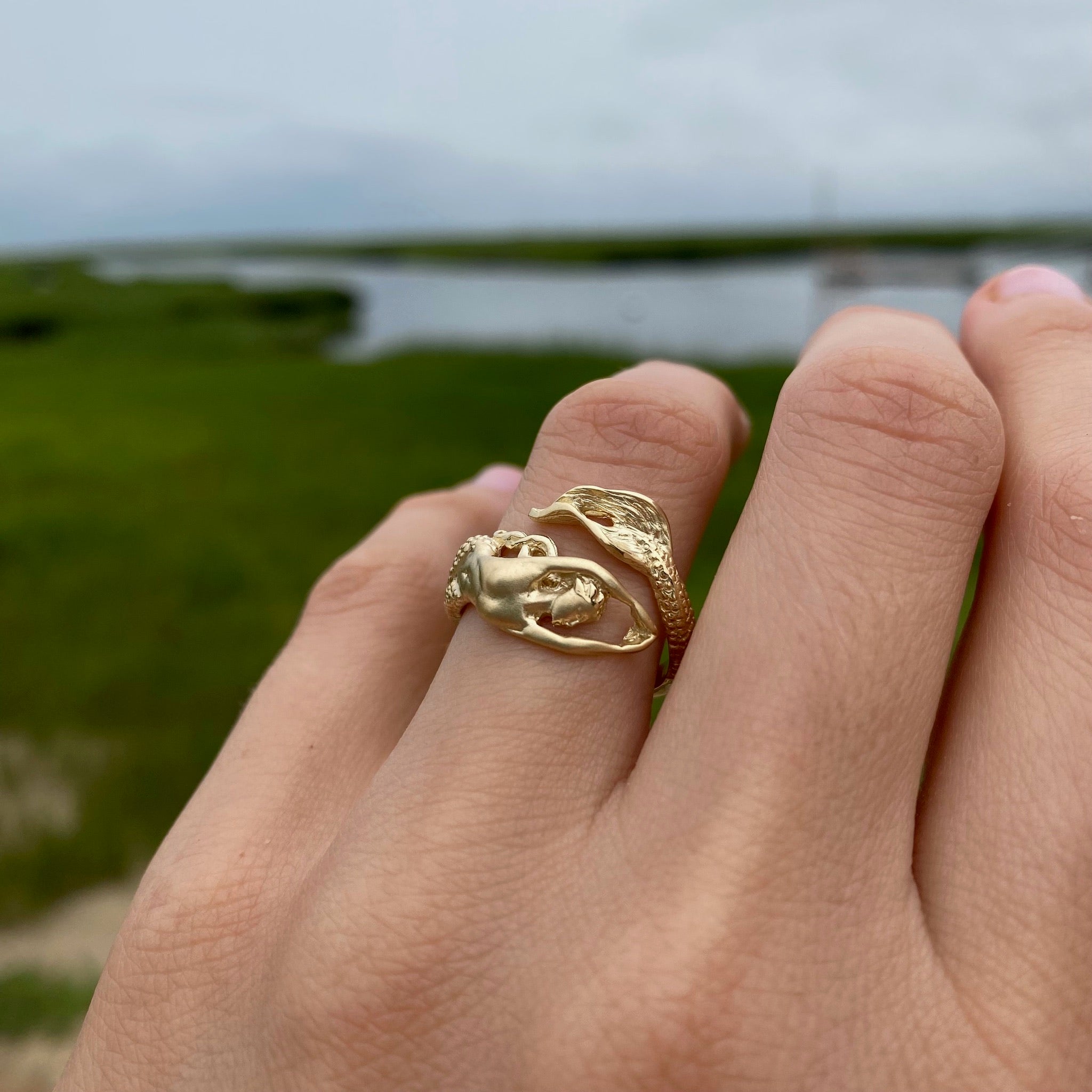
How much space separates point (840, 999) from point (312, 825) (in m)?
0.59

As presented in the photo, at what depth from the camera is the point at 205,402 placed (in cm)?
729

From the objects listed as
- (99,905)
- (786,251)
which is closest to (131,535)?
(99,905)

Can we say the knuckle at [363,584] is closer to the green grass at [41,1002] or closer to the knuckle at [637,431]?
the knuckle at [637,431]

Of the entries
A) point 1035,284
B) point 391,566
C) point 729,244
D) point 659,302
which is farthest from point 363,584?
point 729,244

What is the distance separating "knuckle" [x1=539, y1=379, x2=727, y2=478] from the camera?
98 cm

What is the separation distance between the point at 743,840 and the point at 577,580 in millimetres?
316

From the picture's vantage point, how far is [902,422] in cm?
90

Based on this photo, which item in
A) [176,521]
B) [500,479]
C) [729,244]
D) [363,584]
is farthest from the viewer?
[729,244]

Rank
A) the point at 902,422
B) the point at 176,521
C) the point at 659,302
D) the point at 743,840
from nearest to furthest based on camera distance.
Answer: the point at 743,840 → the point at 902,422 → the point at 176,521 → the point at 659,302

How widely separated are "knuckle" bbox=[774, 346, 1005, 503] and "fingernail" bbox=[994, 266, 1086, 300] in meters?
0.37

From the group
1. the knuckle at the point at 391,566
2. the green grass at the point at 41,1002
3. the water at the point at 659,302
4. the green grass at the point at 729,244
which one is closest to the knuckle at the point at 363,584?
the knuckle at the point at 391,566

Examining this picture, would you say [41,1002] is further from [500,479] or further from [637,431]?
[637,431]

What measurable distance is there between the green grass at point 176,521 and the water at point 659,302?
1820mm

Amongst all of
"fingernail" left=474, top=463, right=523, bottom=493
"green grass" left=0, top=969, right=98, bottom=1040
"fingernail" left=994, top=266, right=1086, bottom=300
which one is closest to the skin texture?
"fingernail" left=994, top=266, right=1086, bottom=300
